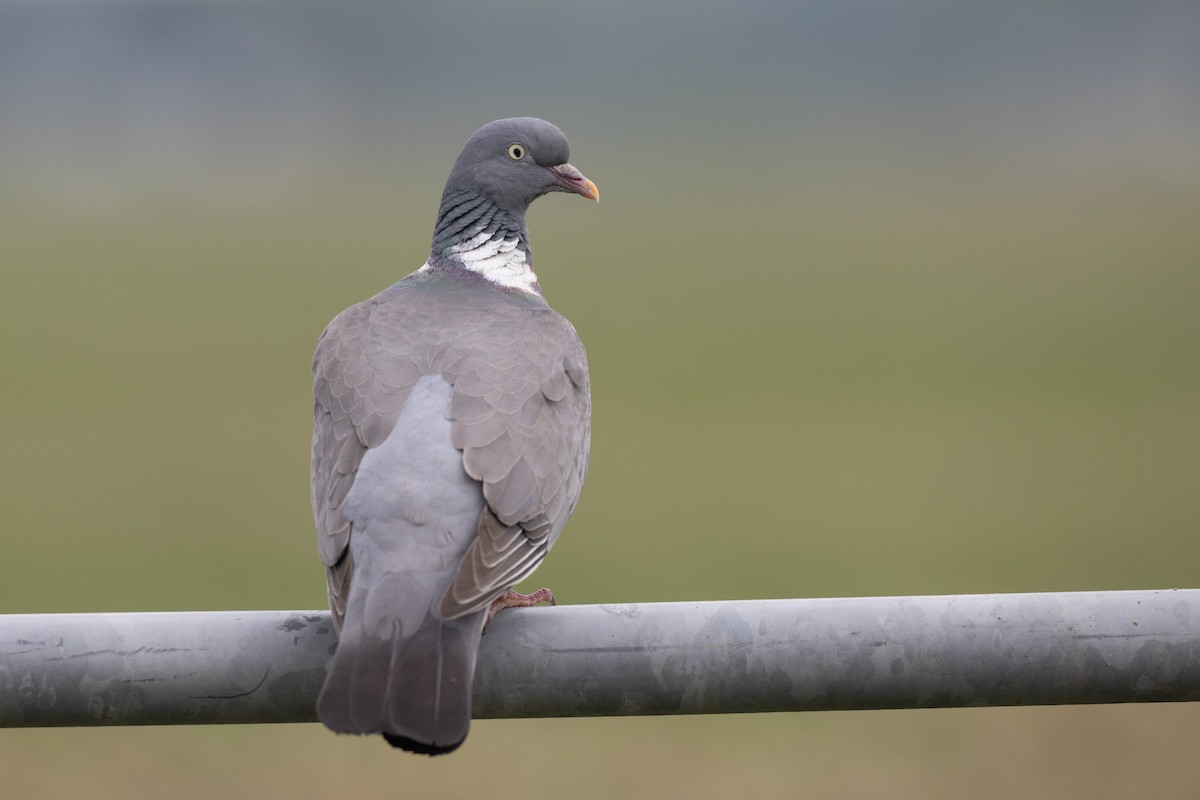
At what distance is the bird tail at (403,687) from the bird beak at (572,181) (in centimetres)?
212

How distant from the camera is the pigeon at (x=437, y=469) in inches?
71.9

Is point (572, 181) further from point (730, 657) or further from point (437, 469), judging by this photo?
point (730, 657)

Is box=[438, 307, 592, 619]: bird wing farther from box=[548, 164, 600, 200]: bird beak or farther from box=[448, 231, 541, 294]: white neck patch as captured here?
box=[548, 164, 600, 200]: bird beak

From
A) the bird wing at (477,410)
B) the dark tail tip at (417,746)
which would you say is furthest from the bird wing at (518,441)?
the dark tail tip at (417,746)

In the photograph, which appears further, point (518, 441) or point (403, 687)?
point (518, 441)

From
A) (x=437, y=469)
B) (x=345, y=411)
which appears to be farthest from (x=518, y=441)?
(x=345, y=411)

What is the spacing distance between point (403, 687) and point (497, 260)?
2010 mm

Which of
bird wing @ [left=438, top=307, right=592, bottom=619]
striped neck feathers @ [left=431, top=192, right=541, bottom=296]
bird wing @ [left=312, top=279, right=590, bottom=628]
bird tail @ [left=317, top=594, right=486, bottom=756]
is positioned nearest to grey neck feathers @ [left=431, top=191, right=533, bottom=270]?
striped neck feathers @ [left=431, top=192, right=541, bottom=296]

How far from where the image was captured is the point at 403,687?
180 cm

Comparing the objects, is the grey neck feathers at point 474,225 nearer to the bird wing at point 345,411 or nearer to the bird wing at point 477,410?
the bird wing at point 477,410

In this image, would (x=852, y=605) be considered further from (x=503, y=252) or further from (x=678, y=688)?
(x=503, y=252)

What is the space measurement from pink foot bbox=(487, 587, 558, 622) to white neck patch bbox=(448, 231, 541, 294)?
1039 millimetres

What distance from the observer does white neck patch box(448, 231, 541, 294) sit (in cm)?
360

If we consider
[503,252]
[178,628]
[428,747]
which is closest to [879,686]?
[428,747]
